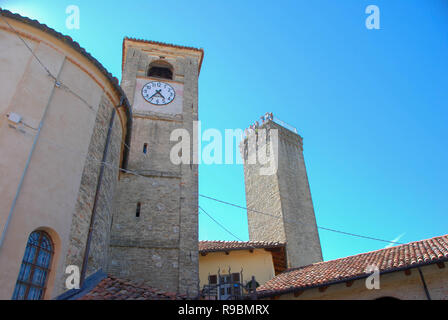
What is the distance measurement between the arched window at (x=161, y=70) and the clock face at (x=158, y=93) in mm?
1461

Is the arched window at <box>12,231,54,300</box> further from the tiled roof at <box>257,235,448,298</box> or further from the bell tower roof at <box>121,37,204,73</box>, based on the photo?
the bell tower roof at <box>121,37,204,73</box>

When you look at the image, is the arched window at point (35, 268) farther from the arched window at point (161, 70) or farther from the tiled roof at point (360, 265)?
the arched window at point (161, 70)

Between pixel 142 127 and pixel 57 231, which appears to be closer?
pixel 57 231

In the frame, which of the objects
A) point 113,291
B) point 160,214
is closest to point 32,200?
point 113,291

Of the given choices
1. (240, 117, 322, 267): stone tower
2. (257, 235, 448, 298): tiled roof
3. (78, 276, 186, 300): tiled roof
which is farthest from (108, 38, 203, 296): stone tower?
(240, 117, 322, 267): stone tower

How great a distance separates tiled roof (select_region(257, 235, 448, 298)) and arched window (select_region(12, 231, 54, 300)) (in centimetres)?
658

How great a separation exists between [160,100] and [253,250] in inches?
317

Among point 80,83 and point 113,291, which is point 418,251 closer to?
point 113,291

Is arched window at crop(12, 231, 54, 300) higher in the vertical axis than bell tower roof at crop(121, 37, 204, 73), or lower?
lower

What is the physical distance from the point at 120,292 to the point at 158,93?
10.9 m

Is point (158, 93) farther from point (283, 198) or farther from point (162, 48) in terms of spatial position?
point (283, 198)

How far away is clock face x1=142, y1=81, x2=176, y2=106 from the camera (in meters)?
16.8

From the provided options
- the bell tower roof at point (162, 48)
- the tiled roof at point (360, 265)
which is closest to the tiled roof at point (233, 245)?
the tiled roof at point (360, 265)

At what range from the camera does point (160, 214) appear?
13.3m
